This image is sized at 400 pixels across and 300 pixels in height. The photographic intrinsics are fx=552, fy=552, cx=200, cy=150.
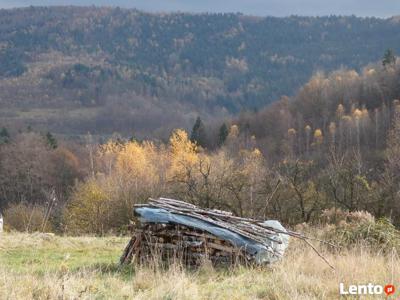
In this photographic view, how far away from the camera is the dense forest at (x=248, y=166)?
95.3 ft

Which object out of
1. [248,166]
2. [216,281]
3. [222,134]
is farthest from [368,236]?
[222,134]

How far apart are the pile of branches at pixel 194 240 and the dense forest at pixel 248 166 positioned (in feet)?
5.36

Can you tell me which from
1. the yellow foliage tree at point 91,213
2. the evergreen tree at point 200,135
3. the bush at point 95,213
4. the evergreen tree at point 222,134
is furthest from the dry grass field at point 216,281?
the evergreen tree at point 200,135

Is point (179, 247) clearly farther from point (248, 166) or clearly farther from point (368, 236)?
point (248, 166)

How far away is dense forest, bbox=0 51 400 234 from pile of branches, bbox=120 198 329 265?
1632 mm

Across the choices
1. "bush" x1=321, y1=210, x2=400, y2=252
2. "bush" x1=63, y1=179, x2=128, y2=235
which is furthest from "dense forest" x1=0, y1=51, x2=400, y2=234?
"bush" x1=321, y1=210, x2=400, y2=252

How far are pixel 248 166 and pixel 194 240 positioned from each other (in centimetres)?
3613

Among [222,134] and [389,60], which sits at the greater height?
[389,60]

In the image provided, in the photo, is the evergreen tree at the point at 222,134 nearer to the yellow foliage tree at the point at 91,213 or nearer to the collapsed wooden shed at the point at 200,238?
the yellow foliage tree at the point at 91,213

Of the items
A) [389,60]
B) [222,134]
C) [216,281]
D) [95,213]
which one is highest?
[216,281]

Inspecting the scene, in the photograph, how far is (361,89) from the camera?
12031cm

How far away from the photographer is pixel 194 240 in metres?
9.07

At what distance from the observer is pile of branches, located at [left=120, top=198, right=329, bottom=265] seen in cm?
888

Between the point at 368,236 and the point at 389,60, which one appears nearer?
the point at 368,236
